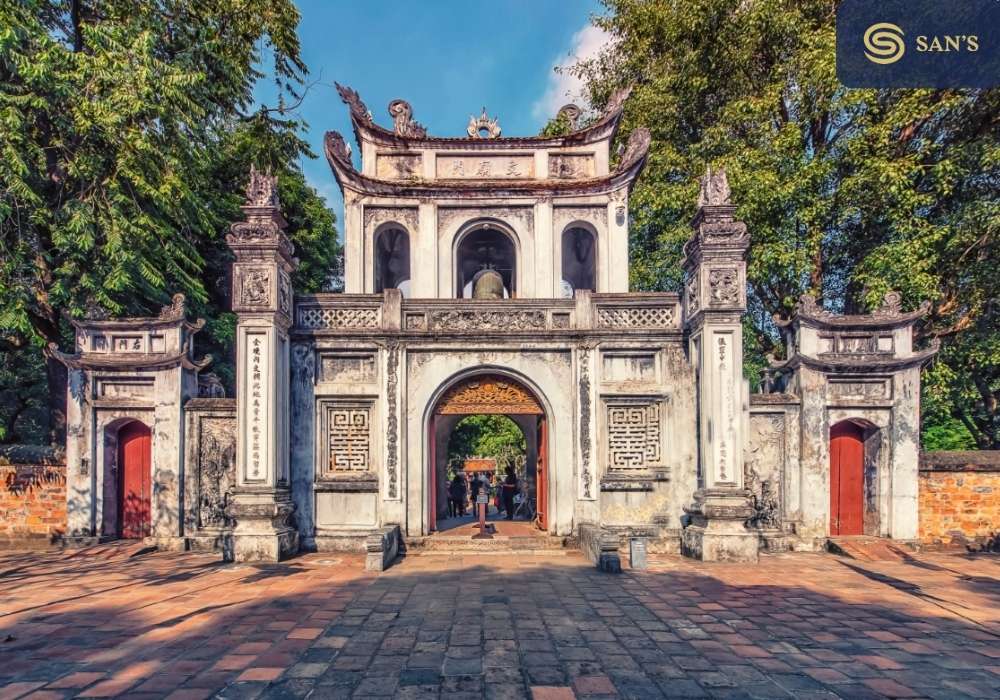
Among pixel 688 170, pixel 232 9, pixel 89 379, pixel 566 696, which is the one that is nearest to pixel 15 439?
pixel 89 379

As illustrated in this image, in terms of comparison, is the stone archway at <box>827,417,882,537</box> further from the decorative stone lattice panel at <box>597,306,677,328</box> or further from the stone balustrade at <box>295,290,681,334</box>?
the stone balustrade at <box>295,290,681,334</box>

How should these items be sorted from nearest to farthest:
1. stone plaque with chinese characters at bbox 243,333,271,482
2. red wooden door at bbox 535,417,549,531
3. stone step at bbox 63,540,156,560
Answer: stone plaque with chinese characters at bbox 243,333,271,482
stone step at bbox 63,540,156,560
red wooden door at bbox 535,417,549,531

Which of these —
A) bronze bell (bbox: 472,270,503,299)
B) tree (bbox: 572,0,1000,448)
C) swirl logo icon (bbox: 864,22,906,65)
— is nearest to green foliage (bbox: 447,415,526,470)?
tree (bbox: 572,0,1000,448)

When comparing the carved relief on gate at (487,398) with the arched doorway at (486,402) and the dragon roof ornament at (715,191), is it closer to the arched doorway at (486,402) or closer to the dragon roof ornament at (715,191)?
the arched doorway at (486,402)

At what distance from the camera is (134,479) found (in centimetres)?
1048

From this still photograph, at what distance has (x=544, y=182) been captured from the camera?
13148 millimetres

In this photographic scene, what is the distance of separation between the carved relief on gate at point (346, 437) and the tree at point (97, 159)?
14.1ft

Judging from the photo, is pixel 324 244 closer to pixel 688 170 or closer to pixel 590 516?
pixel 688 170

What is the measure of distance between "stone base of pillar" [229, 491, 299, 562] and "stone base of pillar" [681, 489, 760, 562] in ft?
23.0

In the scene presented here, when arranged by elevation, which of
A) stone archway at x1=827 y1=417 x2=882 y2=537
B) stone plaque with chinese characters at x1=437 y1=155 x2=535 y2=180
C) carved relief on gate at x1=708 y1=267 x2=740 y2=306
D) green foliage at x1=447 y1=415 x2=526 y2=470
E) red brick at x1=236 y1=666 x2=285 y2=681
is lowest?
green foliage at x1=447 y1=415 x2=526 y2=470

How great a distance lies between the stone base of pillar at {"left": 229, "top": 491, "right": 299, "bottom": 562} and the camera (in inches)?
363

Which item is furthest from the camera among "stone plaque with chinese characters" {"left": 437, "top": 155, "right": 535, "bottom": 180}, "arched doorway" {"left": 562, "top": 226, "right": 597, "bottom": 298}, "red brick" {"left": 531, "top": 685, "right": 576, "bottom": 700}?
"arched doorway" {"left": 562, "top": 226, "right": 597, "bottom": 298}

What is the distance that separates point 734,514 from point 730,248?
14.9 ft

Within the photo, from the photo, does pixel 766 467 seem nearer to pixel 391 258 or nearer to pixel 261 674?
pixel 261 674
